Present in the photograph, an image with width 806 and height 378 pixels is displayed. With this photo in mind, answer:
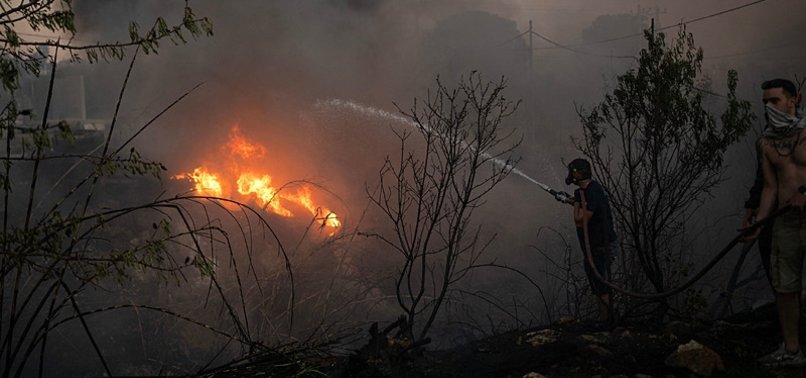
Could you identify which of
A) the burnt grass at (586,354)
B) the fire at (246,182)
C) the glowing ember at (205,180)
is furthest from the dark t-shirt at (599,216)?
the glowing ember at (205,180)

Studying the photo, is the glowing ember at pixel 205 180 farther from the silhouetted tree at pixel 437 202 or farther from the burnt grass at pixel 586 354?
the burnt grass at pixel 586 354

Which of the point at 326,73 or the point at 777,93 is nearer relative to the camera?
the point at 777,93

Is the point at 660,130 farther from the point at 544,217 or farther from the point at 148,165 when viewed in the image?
the point at 544,217

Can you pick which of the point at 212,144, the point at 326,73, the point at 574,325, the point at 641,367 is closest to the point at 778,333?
the point at 641,367

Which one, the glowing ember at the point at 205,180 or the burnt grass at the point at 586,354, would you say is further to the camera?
the glowing ember at the point at 205,180

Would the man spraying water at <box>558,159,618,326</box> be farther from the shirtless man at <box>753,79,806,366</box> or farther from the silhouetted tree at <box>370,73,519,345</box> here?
the shirtless man at <box>753,79,806,366</box>

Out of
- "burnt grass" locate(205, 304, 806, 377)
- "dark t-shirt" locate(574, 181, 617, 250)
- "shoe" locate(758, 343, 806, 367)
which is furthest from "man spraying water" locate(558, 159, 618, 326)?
"shoe" locate(758, 343, 806, 367)

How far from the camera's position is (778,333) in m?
4.69

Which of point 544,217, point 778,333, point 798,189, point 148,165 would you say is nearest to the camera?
point 148,165

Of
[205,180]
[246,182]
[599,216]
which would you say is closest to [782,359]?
[599,216]

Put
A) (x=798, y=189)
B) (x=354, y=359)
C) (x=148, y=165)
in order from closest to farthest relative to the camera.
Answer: (x=148, y=165) < (x=798, y=189) < (x=354, y=359)

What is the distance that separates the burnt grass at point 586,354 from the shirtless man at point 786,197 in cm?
27

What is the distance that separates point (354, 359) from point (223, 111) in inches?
500

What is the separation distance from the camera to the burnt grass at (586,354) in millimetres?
4250
